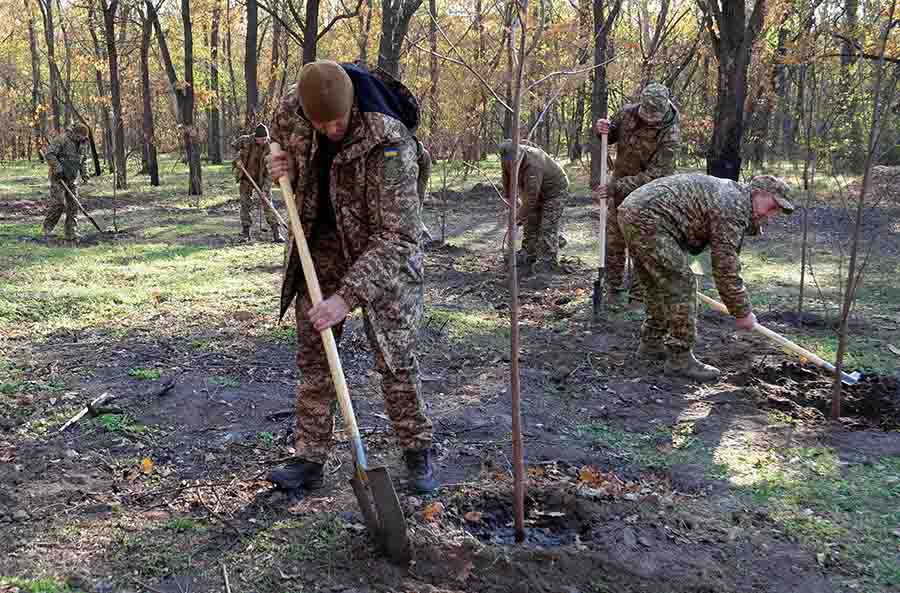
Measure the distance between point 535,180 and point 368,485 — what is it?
19.6ft

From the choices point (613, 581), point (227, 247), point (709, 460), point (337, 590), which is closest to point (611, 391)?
point (709, 460)

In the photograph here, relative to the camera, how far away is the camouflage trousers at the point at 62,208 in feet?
35.6

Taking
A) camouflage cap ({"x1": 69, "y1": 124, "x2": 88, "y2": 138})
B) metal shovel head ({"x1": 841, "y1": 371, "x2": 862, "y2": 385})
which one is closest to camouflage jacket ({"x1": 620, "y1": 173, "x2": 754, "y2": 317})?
metal shovel head ({"x1": 841, "y1": 371, "x2": 862, "y2": 385})

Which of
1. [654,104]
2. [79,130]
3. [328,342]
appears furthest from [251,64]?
[328,342]

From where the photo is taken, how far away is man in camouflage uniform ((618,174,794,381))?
473 centimetres

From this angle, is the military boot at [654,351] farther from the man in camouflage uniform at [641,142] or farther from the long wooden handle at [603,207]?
the man in camouflage uniform at [641,142]

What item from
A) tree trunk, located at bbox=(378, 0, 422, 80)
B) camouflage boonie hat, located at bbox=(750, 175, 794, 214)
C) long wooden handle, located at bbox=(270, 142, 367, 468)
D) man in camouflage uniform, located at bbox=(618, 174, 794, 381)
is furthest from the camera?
tree trunk, located at bbox=(378, 0, 422, 80)

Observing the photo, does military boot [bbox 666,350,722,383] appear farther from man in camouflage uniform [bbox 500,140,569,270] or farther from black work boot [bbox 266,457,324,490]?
man in camouflage uniform [bbox 500,140,569,270]

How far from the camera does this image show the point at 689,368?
17.2ft

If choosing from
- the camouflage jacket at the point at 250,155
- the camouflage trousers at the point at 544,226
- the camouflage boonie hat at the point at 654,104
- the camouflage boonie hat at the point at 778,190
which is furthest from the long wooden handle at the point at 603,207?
the camouflage jacket at the point at 250,155

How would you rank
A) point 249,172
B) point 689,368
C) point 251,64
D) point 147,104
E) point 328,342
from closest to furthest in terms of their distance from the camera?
point 328,342
point 689,368
point 249,172
point 251,64
point 147,104

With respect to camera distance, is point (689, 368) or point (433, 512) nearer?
point (433, 512)

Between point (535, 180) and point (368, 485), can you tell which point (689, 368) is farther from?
point (535, 180)

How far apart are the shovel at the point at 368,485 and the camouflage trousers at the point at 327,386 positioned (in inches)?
12.1
